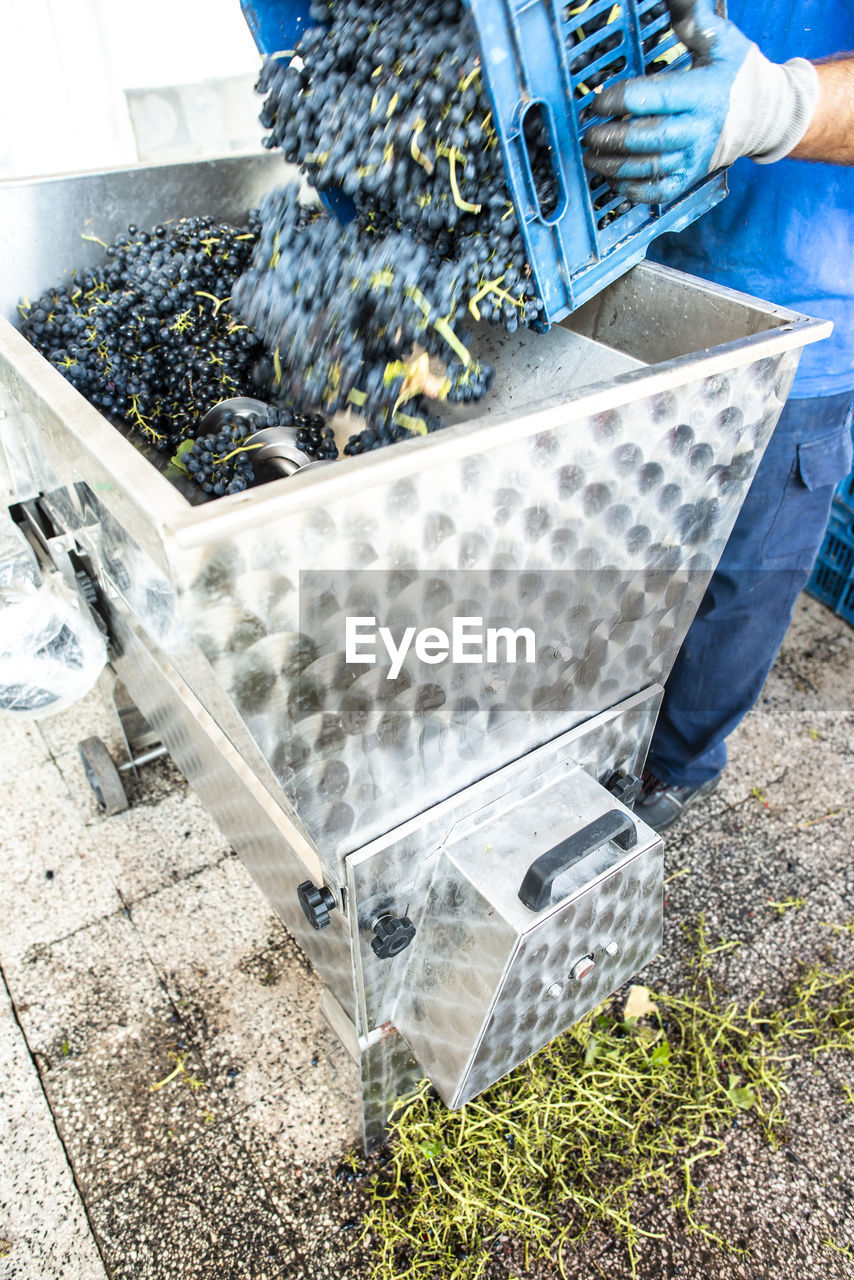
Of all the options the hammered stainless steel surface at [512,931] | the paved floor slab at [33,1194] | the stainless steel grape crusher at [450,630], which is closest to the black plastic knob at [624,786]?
the stainless steel grape crusher at [450,630]

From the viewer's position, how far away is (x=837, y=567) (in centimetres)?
281

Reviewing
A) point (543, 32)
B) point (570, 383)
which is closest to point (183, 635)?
point (543, 32)

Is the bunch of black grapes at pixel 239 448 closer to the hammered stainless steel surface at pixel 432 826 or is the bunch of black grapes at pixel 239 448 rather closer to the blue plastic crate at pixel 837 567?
the hammered stainless steel surface at pixel 432 826

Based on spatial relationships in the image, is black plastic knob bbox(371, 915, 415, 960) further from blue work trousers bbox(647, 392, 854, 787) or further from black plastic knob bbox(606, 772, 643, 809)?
blue work trousers bbox(647, 392, 854, 787)

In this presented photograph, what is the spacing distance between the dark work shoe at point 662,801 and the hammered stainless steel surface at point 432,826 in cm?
74

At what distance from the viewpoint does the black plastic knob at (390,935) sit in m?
1.15

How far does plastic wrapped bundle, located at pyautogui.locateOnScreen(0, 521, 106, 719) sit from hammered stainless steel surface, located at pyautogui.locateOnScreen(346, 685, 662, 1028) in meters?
0.86

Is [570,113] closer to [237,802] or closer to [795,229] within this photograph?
[795,229]

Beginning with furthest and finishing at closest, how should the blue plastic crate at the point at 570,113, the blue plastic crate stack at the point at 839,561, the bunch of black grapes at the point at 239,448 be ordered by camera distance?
the blue plastic crate stack at the point at 839,561 → the bunch of black grapes at the point at 239,448 → the blue plastic crate at the point at 570,113

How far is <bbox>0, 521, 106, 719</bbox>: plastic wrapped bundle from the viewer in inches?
63.6

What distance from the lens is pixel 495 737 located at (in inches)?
47.7

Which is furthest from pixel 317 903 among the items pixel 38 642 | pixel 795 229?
pixel 795 229

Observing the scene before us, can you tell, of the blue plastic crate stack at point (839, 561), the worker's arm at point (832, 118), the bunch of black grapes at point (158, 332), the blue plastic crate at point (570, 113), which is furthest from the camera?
the blue plastic crate stack at point (839, 561)

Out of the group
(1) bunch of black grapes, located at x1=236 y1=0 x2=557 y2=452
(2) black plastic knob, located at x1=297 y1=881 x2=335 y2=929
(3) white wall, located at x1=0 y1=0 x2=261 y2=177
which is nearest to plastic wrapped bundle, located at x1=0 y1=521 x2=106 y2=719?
(1) bunch of black grapes, located at x1=236 y1=0 x2=557 y2=452
